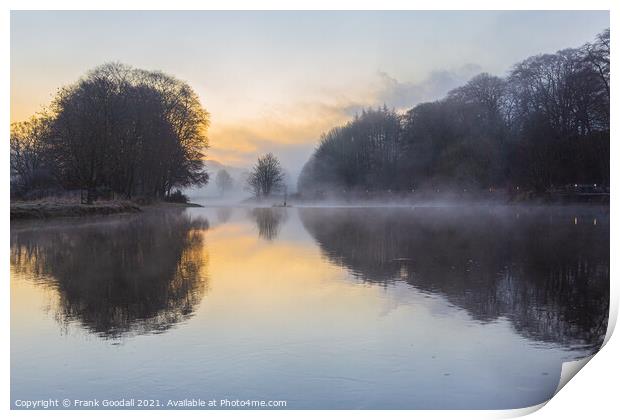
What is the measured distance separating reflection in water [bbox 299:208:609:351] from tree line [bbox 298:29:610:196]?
1.61 metres

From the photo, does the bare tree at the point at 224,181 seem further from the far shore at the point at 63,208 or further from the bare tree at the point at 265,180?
the far shore at the point at 63,208

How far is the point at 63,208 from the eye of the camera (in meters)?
21.5

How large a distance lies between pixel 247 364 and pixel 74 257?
840 cm

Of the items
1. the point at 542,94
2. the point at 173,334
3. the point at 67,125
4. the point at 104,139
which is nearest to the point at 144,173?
the point at 104,139

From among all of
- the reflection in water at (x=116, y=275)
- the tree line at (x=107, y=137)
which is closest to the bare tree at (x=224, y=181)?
the tree line at (x=107, y=137)

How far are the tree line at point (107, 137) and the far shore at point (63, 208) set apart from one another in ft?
1.77

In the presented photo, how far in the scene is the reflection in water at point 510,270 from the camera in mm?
7018

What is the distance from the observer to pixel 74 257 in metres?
12.3

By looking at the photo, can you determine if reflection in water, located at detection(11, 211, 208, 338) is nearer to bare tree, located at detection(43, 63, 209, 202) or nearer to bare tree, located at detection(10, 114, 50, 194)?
bare tree, located at detection(10, 114, 50, 194)

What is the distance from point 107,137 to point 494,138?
54.0 feet

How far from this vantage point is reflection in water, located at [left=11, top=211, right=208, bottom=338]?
22.7 feet

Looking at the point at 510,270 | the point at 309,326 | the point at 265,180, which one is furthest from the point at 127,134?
the point at 265,180

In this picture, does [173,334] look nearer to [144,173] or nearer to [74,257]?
[74,257]

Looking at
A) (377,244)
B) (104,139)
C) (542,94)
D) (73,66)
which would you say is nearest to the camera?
(73,66)
